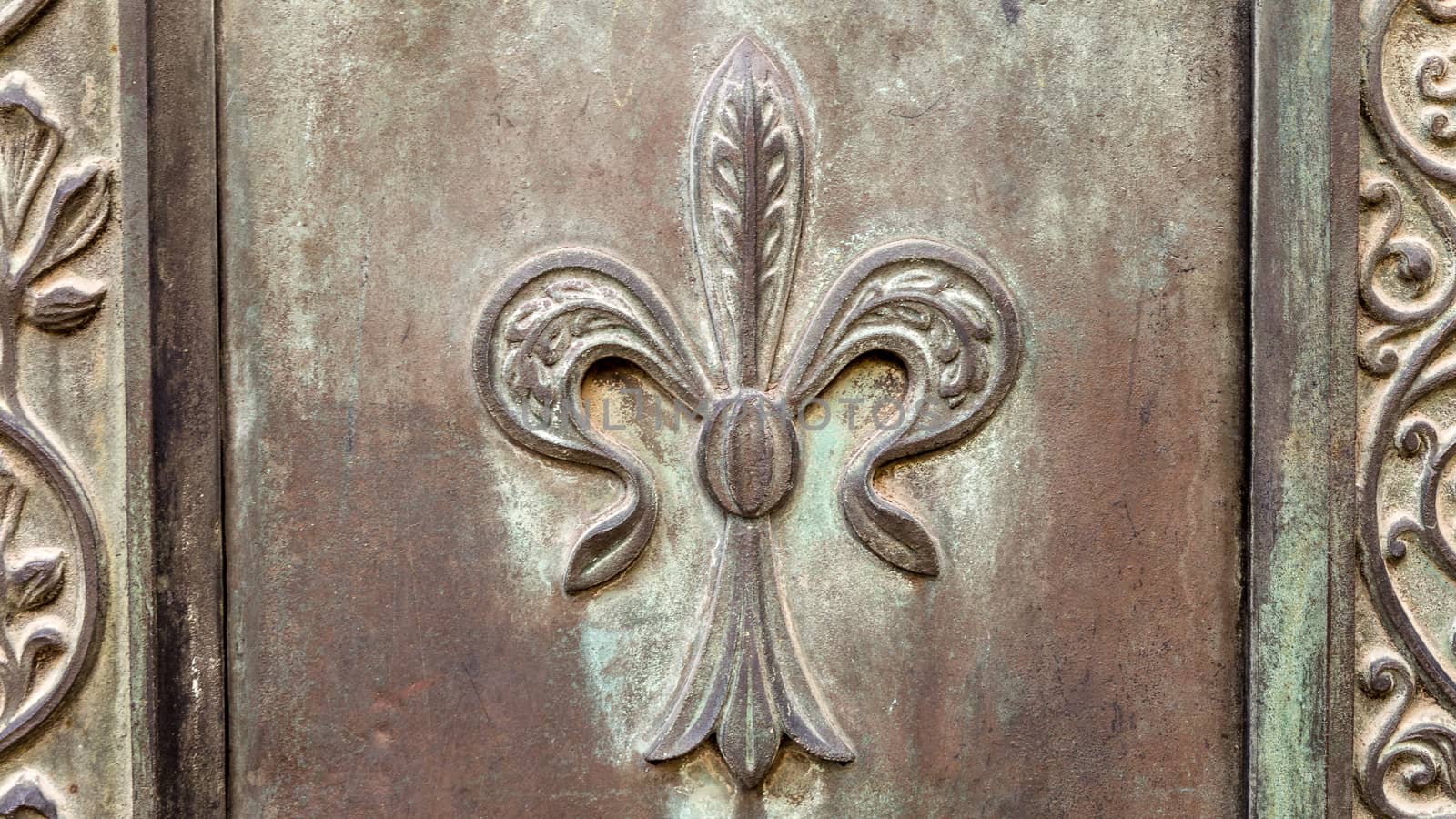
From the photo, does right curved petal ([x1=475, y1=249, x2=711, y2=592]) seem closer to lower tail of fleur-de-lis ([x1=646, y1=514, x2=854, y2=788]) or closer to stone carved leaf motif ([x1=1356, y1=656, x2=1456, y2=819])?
lower tail of fleur-de-lis ([x1=646, y1=514, x2=854, y2=788])

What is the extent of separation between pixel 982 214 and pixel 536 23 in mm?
492

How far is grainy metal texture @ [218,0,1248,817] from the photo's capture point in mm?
1243

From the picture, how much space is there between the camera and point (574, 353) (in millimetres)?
1244

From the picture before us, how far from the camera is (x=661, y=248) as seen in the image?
1.27 meters

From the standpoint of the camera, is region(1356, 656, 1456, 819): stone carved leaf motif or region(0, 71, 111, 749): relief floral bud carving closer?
region(0, 71, 111, 749): relief floral bud carving

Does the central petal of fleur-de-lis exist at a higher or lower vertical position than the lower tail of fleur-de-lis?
higher

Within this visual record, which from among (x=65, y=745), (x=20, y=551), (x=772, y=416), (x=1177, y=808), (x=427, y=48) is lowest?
(x=1177, y=808)

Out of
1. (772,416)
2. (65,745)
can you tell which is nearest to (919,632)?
(772,416)

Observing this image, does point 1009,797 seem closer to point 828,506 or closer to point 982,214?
point 828,506

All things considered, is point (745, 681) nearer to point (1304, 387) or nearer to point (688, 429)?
point (688, 429)

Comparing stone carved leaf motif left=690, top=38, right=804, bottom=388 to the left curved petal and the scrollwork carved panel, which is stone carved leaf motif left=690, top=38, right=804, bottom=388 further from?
the scrollwork carved panel

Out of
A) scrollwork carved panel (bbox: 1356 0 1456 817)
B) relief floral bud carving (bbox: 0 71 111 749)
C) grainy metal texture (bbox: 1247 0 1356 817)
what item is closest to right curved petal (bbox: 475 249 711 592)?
relief floral bud carving (bbox: 0 71 111 749)

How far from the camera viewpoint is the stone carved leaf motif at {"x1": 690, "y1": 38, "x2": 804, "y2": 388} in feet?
4.10

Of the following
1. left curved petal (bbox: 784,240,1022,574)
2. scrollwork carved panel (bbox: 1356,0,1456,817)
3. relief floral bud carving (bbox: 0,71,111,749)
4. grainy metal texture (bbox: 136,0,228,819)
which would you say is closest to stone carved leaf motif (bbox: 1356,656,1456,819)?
scrollwork carved panel (bbox: 1356,0,1456,817)
